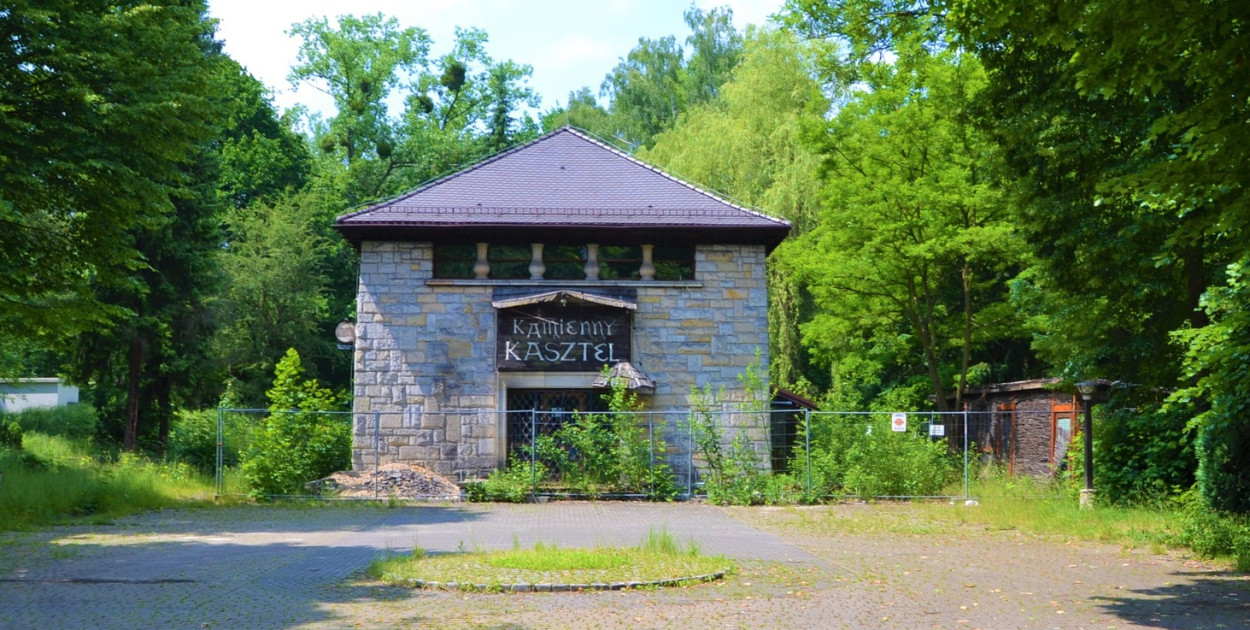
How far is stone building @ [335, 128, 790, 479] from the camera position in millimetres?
21375

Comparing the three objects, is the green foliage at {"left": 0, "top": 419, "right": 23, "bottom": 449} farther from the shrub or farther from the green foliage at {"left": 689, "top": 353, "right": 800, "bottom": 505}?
the green foliage at {"left": 689, "top": 353, "right": 800, "bottom": 505}

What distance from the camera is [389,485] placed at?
20.2 metres

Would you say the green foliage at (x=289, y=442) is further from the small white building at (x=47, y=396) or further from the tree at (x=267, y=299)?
the small white building at (x=47, y=396)

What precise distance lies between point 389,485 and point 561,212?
600cm

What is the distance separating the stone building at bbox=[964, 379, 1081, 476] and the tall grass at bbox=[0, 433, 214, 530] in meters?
14.2

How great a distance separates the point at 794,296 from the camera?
2956 cm

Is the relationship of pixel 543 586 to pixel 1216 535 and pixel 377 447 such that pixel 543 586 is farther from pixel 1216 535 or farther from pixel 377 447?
pixel 377 447

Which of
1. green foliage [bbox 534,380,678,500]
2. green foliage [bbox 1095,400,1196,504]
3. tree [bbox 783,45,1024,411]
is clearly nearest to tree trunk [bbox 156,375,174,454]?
green foliage [bbox 534,380,678,500]

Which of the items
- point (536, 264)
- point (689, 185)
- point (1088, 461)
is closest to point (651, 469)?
point (536, 264)

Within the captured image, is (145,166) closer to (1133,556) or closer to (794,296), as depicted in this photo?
(1133,556)

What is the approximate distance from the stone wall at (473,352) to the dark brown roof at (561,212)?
1.81 ft

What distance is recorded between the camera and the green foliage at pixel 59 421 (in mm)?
31641

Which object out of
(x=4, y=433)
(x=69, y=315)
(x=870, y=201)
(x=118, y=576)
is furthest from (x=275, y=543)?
(x=4, y=433)

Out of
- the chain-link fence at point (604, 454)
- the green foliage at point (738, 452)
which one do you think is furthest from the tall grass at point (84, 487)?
the green foliage at point (738, 452)
